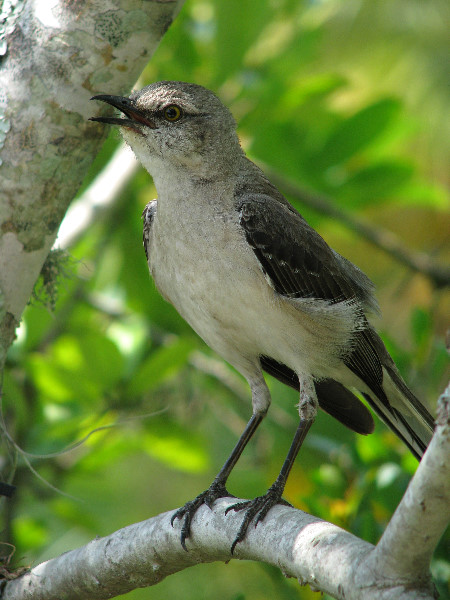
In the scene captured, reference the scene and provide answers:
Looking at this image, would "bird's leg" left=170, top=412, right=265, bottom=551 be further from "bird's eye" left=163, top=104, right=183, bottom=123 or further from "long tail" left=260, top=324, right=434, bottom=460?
"bird's eye" left=163, top=104, right=183, bottom=123

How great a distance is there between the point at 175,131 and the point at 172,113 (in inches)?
4.5

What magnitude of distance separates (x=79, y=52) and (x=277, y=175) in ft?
8.12

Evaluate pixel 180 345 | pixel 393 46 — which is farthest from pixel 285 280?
pixel 393 46

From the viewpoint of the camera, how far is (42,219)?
2.88m

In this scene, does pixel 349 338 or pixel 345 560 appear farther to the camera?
pixel 349 338

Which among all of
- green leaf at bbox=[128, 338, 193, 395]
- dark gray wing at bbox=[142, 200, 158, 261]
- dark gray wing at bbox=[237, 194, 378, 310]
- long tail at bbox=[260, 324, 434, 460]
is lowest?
green leaf at bbox=[128, 338, 193, 395]

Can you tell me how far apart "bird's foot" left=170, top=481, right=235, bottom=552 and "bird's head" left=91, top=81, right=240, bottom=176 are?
5.19 ft

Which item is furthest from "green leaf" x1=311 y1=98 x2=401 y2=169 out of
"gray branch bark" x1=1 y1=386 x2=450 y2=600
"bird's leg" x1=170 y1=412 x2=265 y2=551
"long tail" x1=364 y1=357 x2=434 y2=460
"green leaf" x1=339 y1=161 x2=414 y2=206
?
"gray branch bark" x1=1 y1=386 x2=450 y2=600

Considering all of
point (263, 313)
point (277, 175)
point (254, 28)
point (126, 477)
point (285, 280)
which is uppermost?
point (254, 28)

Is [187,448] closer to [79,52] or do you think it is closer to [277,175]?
[277,175]

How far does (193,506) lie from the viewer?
10.0 ft

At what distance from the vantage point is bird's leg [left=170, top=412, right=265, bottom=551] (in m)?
2.68

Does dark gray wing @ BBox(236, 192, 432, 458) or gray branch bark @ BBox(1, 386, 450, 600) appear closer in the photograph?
gray branch bark @ BBox(1, 386, 450, 600)

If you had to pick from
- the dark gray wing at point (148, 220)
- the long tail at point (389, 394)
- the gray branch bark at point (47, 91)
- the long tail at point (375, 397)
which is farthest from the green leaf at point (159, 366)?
the gray branch bark at point (47, 91)
